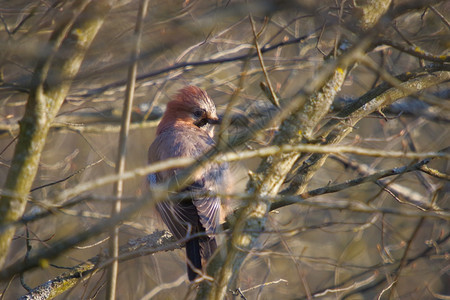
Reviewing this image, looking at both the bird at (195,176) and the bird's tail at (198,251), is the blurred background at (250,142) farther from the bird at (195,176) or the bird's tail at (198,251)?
the bird's tail at (198,251)

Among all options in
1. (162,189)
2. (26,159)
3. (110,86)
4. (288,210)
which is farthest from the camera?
(288,210)

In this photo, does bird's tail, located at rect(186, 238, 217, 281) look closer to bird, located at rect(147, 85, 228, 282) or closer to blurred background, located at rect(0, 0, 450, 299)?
bird, located at rect(147, 85, 228, 282)

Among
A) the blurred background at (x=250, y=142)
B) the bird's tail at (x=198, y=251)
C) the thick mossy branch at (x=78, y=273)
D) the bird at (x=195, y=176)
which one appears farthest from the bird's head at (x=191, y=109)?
the bird's tail at (x=198, y=251)

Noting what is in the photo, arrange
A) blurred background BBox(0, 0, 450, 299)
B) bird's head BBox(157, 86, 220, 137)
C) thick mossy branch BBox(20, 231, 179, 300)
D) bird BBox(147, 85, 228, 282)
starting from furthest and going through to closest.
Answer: bird's head BBox(157, 86, 220, 137)
bird BBox(147, 85, 228, 282)
blurred background BBox(0, 0, 450, 299)
thick mossy branch BBox(20, 231, 179, 300)

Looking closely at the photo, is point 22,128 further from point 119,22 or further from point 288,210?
point 288,210

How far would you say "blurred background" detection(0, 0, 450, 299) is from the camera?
4070mm

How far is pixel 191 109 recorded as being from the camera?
5.43 m

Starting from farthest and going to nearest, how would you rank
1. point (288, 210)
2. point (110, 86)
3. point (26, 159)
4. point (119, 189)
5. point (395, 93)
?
1. point (288, 210)
2. point (110, 86)
3. point (395, 93)
4. point (26, 159)
5. point (119, 189)

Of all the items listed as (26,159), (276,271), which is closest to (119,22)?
(26,159)

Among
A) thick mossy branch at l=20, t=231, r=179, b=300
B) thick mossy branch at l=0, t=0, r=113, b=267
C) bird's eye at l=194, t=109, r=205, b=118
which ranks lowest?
thick mossy branch at l=20, t=231, r=179, b=300

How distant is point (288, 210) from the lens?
23.6 feet

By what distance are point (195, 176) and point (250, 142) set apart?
864 mm

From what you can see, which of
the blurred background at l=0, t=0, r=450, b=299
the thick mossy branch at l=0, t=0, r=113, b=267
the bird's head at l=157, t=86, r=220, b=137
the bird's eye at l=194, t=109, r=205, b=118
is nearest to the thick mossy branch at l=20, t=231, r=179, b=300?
the blurred background at l=0, t=0, r=450, b=299

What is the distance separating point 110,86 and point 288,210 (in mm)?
3557
